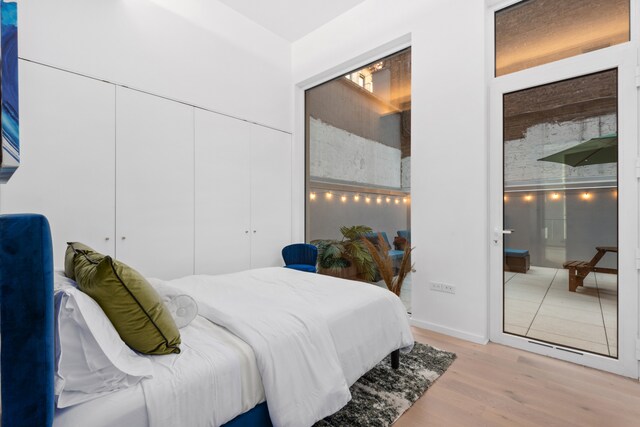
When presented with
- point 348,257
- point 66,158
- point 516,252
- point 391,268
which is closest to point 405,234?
point 391,268

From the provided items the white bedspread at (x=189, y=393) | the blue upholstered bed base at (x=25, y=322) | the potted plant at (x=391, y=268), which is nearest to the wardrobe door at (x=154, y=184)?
the white bedspread at (x=189, y=393)

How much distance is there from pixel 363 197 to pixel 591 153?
2264 millimetres

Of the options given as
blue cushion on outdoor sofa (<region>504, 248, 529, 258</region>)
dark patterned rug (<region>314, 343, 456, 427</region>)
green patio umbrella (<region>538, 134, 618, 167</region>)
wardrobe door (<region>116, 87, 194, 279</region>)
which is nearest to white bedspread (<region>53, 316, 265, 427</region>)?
dark patterned rug (<region>314, 343, 456, 427</region>)

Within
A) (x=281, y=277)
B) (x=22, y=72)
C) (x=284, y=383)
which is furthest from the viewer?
(x=281, y=277)

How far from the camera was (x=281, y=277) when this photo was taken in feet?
8.59

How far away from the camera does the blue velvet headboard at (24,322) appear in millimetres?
875

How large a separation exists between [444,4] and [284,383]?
364 cm

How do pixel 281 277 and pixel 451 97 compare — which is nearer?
pixel 281 277

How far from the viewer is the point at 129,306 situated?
1251 millimetres

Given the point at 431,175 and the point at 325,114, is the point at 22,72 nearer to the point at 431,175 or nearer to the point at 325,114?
the point at 325,114

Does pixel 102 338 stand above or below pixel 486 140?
below

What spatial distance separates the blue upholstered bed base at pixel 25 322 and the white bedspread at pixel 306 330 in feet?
1.16

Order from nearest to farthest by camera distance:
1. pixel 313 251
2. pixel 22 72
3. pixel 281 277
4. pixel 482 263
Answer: pixel 22 72 < pixel 281 277 < pixel 482 263 < pixel 313 251

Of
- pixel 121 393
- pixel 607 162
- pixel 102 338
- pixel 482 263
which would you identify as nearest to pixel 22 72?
pixel 102 338
